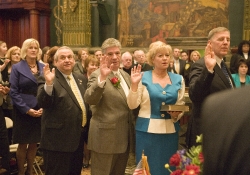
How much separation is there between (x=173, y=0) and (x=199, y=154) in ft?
30.9

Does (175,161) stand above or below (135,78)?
below

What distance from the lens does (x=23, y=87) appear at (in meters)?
4.32

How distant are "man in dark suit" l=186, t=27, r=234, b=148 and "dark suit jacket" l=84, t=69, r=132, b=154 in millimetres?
623

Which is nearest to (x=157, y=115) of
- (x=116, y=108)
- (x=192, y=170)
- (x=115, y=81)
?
(x=116, y=108)

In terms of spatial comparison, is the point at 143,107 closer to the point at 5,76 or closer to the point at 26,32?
the point at 5,76

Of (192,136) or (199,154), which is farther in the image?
(192,136)

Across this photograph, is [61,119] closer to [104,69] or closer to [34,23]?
[104,69]

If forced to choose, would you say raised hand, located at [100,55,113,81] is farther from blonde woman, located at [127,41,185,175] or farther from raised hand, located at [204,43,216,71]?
raised hand, located at [204,43,216,71]

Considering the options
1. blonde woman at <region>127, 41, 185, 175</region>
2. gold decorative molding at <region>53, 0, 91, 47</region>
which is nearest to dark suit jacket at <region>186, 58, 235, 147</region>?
blonde woman at <region>127, 41, 185, 175</region>

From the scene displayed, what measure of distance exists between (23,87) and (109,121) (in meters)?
1.61

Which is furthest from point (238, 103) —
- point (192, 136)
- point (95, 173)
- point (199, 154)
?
point (95, 173)

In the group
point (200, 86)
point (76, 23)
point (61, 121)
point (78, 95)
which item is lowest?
point (61, 121)

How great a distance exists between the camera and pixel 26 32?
496 inches

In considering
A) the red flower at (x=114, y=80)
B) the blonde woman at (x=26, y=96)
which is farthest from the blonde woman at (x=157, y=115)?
the blonde woman at (x=26, y=96)
